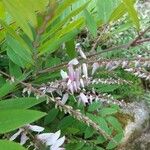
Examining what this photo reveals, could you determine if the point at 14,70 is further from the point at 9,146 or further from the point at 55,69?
the point at 9,146

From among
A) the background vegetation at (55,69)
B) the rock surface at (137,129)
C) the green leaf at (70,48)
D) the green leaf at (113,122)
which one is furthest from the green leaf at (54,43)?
the rock surface at (137,129)

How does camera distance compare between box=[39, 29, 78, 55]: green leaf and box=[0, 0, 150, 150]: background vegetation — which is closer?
box=[0, 0, 150, 150]: background vegetation

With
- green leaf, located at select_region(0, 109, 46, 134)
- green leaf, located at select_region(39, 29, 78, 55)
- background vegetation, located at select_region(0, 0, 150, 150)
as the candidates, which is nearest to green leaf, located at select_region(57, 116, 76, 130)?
background vegetation, located at select_region(0, 0, 150, 150)

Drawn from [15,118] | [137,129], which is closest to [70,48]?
[15,118]

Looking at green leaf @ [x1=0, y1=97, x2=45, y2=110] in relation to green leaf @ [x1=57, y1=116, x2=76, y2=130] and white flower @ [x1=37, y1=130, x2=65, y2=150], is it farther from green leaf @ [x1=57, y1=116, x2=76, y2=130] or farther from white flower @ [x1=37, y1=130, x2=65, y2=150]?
green leaf @ [x1=57, y1=116, x2=76, y2=130]

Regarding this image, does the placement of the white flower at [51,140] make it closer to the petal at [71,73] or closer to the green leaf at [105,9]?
the petal at [71,73]

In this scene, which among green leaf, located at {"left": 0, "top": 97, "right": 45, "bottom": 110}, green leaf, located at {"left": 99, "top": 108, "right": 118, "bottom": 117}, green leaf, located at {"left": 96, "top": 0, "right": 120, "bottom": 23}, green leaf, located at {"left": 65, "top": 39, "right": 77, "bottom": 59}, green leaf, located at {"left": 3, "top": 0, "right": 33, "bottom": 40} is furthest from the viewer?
green leaf, located at {"left": 99, "top": 108, "right": 118, "bottom": 117}

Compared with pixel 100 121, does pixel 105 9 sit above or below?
above

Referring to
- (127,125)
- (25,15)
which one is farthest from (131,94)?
(25,15)
